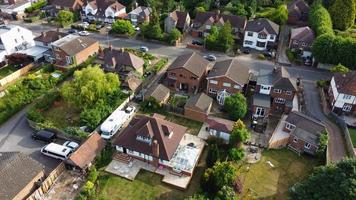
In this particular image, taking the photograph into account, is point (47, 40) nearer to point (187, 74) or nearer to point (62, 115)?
point (62, 115)

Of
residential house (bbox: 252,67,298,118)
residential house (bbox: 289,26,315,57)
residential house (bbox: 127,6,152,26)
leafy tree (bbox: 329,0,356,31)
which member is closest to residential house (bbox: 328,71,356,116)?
residential house (bbox: 252,67,298,118)

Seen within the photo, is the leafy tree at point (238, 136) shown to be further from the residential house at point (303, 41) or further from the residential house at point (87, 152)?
the residential house at point (303, 41)

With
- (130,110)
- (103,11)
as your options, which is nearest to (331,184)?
(130,110)

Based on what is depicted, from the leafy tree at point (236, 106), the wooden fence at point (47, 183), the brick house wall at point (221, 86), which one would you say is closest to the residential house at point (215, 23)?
the brick house wall at point (221, 86)

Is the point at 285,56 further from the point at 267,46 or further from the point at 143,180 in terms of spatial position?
the point at 143,180

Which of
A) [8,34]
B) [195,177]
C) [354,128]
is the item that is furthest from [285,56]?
[8,34]
